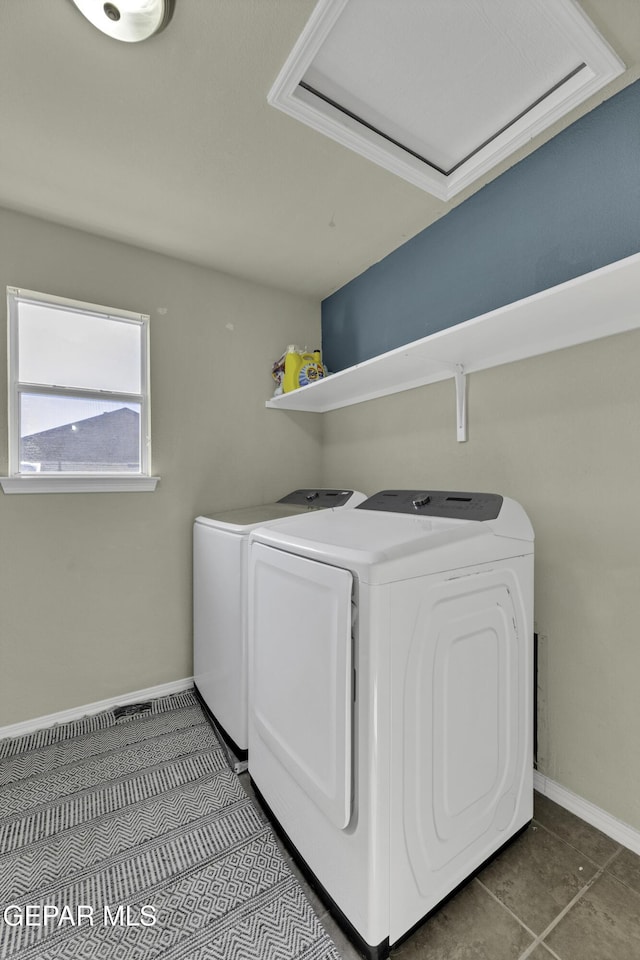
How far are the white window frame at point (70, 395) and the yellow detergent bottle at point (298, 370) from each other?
776 millimetres

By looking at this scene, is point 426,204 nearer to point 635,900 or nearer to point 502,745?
point 502,745

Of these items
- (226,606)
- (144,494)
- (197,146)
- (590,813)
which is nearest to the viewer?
(590,813)

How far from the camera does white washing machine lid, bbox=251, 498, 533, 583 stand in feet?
3.35

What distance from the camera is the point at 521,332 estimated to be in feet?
4.83

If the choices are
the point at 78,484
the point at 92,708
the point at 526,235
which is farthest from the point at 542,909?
the point at 78,484

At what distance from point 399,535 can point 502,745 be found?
747mm

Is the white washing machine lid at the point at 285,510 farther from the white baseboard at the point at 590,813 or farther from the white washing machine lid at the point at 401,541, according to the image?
the white baseboard at the point at 590,813

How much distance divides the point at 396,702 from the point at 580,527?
940 mm

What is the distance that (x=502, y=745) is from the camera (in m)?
1.28

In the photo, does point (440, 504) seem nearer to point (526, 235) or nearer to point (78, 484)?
point (526, 235)

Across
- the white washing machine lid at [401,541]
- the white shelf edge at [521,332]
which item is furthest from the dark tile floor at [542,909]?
the white shelf edge at [521,332]

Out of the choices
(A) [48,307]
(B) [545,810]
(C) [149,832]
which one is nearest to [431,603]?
(B) [545,810]

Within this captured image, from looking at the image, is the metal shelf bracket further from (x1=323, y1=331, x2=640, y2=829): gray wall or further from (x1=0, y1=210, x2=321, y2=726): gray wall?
(x1=0, y1=210, x2=321, y2=726): gray wall

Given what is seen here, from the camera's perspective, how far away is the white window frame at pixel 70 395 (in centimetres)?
192
